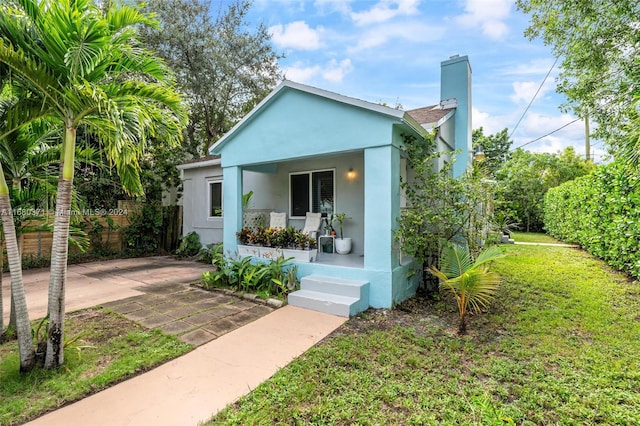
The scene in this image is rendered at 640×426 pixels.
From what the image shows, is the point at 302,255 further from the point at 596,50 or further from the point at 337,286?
the point at 596,50

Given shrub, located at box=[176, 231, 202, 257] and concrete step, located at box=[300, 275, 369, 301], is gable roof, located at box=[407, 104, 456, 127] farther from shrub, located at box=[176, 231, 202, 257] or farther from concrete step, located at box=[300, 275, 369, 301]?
shrub, located at box=[176, 231, 202, 257]

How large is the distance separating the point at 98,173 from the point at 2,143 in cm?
963

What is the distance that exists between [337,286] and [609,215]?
801cm

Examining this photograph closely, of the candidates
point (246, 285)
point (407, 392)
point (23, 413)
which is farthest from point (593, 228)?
point (23, 413)

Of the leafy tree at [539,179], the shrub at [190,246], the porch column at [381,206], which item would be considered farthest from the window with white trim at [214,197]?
the leafy tree at [539,179]

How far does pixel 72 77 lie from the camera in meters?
3.17

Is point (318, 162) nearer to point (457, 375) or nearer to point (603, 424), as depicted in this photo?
point (457, 375)

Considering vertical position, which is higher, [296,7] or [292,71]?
[292,71]

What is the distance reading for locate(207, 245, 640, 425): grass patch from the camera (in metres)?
2.82

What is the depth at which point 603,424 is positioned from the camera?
2.66 meters

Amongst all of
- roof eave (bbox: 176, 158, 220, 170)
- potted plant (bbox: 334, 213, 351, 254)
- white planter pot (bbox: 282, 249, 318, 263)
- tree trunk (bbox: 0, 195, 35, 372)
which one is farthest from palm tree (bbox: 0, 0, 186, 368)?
roof eave (bbox: 176, 158, 220, 170)

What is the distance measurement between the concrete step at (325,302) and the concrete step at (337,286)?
0.34 ft

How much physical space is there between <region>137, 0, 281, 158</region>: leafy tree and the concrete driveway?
8277mm

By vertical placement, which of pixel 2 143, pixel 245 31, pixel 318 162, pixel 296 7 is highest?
pixel 245 31
